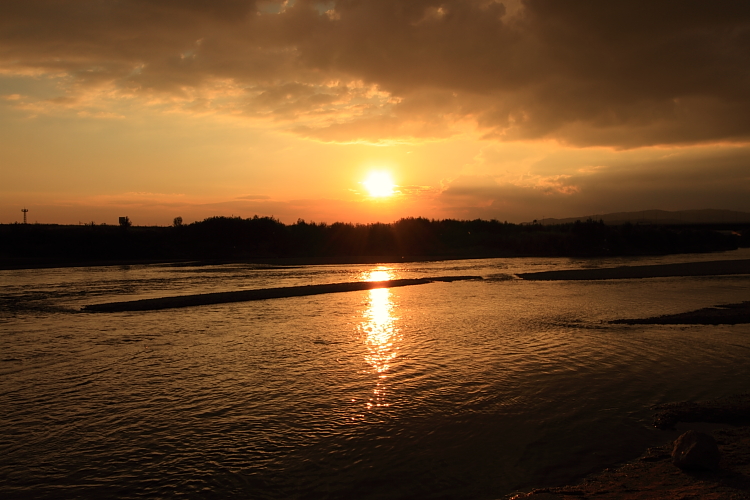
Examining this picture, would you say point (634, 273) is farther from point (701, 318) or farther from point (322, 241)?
point (322, 241)

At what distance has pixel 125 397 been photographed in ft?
37.9

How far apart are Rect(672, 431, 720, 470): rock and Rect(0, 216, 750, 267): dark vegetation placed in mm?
62906

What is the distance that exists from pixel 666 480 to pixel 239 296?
26.4m

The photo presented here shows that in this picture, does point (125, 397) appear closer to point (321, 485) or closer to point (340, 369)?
point (340, 369)

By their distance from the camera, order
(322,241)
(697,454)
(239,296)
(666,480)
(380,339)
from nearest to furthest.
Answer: (666,480) < (697,454) < (380,339) < (239,296) < (322,241)

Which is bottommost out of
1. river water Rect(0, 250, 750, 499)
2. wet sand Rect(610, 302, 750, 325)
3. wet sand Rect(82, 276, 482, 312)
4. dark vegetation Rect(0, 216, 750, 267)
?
river water Rect(0, 250, 750, 499)

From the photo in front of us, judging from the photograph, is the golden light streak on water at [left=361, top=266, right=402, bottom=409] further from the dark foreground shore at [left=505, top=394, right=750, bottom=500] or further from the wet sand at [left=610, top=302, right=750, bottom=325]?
the wet sand at [left=610, top=302, right=750, bottom=325]

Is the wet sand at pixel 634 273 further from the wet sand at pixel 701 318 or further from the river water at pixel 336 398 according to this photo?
the wet sand at pixel 701 318

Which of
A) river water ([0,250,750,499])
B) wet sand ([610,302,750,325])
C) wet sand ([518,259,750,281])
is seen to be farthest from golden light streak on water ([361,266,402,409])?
wet sand ([518,259,750,281])

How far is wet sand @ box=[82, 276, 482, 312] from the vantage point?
25859 mm

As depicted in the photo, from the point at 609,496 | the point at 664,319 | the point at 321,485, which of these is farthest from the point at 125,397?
the point at 664,319

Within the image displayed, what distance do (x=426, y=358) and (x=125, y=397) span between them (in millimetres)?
8331

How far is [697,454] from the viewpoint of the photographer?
7.08 metres

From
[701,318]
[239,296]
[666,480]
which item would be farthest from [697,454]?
[239,296]
